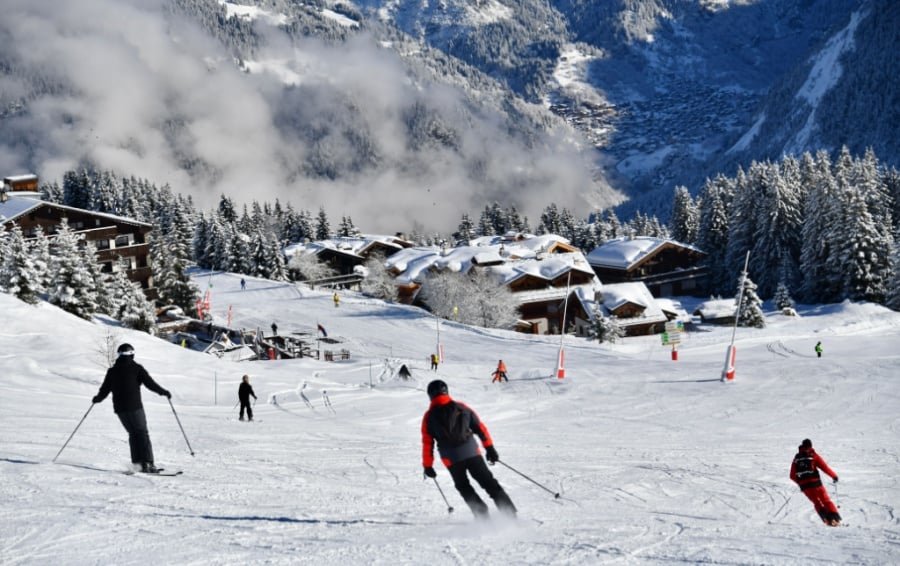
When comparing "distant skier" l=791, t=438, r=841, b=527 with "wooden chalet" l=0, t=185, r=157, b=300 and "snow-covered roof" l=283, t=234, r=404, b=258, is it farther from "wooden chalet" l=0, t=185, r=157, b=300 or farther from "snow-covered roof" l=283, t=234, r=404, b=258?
"snow-covered roof" l=283, t=234, r=404, b=258

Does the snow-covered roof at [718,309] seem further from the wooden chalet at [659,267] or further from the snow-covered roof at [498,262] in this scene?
the wooden chalet at [659,267]

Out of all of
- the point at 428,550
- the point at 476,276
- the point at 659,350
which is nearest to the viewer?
the point at 428,550

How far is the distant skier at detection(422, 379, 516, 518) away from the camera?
27.1 feet

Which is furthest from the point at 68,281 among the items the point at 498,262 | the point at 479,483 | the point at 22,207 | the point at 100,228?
the point at 479,483

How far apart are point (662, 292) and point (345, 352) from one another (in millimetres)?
50131

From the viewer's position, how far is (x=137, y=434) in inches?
420

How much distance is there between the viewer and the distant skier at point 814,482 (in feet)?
33.2

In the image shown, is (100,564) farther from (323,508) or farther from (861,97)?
(861,97)

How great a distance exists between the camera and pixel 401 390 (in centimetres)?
2600

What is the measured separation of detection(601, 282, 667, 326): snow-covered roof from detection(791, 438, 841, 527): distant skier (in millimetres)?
47943

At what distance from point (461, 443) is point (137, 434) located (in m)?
5.13

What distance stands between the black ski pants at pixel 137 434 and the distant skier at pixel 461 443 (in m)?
4.59

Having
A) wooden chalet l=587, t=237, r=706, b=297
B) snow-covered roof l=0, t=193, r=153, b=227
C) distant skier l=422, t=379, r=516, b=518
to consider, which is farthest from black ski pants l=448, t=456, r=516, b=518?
wooden chalet l=587, t=237, r=706, b=297

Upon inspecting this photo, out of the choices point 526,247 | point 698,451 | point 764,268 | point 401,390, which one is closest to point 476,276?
point 526,247
